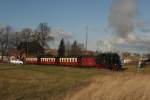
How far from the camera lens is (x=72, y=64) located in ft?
261

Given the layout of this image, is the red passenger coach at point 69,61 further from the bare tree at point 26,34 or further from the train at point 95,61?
the bare tree at point 26,34

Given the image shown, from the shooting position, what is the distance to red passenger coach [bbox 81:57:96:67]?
2766 inches

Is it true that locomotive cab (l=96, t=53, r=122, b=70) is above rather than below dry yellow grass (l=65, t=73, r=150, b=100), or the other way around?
above

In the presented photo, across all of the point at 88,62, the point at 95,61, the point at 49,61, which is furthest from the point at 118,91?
the point at 49,61

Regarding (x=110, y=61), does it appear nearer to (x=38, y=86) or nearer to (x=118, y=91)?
(x=38, y=86)

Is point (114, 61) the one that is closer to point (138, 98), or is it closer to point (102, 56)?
point (102, 56)

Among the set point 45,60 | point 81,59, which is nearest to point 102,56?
point 81,59

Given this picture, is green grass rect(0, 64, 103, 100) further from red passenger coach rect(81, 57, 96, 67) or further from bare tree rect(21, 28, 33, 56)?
bare tree rect(21, 28, 33, 56)

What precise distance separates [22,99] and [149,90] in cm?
688

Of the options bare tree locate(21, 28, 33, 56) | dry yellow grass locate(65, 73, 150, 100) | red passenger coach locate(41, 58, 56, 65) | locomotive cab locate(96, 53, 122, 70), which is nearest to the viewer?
dry yellow grass locate(65, 73, 150, 100)

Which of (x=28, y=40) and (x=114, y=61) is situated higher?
(x=28, y=40)

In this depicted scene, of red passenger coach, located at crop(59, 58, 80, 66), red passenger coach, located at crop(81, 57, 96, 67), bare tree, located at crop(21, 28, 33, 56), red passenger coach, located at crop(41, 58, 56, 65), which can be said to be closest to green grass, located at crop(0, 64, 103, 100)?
red passenger coach, located at crop(81, 57, 96, 67)

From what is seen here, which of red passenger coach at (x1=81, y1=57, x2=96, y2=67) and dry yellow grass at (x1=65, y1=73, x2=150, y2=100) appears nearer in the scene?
dry yellow grass at (x1=65, y1=73, x2=150, y2=100)

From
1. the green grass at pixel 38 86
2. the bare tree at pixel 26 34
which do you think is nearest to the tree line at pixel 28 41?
the bare tree at pixel 26 34
